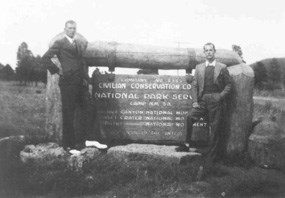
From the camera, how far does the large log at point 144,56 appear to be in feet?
26.5

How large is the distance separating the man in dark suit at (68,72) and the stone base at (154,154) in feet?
3.00

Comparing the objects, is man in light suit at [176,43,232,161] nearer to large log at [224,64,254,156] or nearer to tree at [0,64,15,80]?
large log at [224,64,254,156]

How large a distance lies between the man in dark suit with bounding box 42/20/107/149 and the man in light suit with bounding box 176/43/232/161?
2049mm

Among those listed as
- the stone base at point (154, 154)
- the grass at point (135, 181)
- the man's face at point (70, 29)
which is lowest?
A: the grass at point (135, 181)

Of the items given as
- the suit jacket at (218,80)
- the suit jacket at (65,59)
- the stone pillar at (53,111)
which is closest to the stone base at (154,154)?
the suit jacket at (218,80)

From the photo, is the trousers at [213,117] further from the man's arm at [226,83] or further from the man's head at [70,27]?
the man's head at [70,27]

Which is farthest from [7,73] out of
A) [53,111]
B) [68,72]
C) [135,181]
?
[135,181]

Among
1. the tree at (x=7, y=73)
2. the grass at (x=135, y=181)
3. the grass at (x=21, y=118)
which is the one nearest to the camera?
the grass at (x=135, y=181)

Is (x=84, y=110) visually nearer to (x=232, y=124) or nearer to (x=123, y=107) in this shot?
(x=123, y=107)

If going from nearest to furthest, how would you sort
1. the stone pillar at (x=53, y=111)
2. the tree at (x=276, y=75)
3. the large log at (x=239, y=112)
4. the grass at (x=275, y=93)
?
the large log at (x=239, y=112) → the stone pillar at (x=53, y=111) → the grass at (x=275, y=93) → the tree at (x=276, y=75)

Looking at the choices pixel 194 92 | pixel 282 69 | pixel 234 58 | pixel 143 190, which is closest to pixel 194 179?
pixel 143 190

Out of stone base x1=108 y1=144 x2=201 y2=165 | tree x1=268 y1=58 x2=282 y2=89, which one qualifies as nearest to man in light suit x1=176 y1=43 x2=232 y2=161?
stone base x1=108 y1=144 x2=201 y2=165

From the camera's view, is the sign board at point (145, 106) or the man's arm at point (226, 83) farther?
the sign board at point (145, 106)

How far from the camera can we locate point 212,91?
7180 mm
